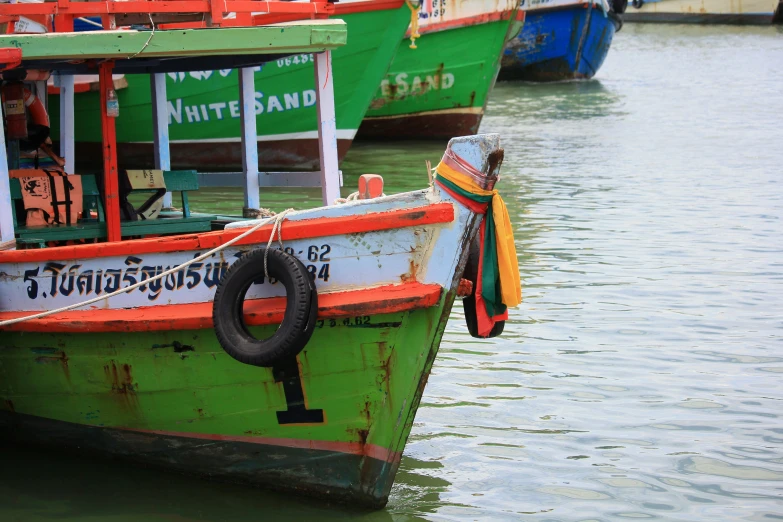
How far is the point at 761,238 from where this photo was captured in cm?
1003

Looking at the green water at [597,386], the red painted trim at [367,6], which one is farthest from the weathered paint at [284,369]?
the red painted trim at [367,6]

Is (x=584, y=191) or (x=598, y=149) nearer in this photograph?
(x=584, y=191)

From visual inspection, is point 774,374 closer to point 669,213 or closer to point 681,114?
point 669,213

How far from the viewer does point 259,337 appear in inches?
193

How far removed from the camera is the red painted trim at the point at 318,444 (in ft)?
16.3

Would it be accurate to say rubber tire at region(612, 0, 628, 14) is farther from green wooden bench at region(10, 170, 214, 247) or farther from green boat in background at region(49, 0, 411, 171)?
green wooden bench at region(10, 170, 214, 247)

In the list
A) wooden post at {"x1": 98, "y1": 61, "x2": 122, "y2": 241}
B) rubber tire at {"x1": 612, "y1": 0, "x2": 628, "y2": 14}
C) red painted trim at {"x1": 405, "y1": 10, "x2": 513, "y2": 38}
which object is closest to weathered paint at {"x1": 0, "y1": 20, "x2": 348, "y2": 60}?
wooden post at {"x1": 98, "y1": 61, "x2": 122, "y2": 241}

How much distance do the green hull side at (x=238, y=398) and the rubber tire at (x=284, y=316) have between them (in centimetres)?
17

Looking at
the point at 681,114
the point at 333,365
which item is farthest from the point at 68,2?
the point at 681,114

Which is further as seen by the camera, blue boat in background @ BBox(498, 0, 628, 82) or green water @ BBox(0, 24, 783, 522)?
blue boat in background @ BBox(498, 0, 628, 82)

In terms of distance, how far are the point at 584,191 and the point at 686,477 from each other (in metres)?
7.37

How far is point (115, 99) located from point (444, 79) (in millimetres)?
10424

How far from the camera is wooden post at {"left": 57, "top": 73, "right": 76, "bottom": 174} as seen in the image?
23.6ft

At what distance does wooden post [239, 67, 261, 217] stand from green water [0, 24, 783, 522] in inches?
61.8
